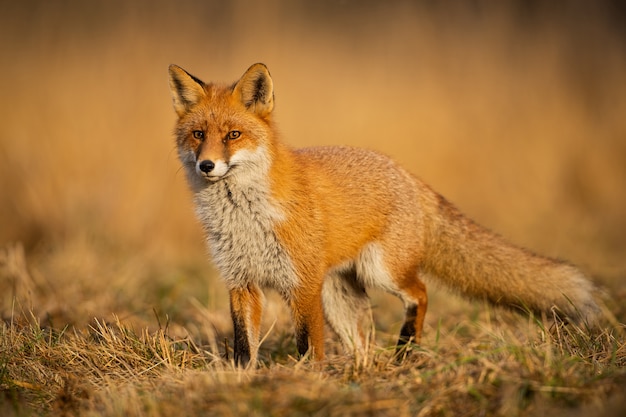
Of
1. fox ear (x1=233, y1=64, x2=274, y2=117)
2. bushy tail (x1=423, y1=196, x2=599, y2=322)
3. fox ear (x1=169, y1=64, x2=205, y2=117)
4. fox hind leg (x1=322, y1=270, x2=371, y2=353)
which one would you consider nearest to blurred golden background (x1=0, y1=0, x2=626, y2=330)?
fox hind leg (x1=322, y1=270, x2=371, y2=353)

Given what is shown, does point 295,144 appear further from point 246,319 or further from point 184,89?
point 246,319

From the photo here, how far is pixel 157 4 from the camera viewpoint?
7445 mm

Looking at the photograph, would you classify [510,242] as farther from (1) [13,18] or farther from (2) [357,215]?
(1) [13,18]

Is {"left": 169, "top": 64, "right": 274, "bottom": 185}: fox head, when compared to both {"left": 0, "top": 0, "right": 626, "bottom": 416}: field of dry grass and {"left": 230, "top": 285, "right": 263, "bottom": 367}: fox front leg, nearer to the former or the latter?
{"left": 230, "top": 285, "right": 263, "bottom": 367}: fox front leg

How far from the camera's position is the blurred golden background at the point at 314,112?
6586 mm

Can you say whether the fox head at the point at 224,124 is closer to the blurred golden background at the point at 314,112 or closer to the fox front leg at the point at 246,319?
the fox front leg at the point at 246,319

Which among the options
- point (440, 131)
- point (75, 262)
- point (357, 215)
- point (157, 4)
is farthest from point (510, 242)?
point (157, 4)

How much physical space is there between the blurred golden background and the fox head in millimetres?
2102

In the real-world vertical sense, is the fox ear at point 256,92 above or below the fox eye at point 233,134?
above

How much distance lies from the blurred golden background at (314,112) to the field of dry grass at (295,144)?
2cm

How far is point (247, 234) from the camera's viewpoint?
350 cm

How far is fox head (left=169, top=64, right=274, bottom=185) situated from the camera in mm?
3355

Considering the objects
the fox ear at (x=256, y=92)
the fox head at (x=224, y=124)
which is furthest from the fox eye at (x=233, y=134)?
the fox ear at (x=256, y=92)

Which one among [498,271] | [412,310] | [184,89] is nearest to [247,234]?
[184,89]
